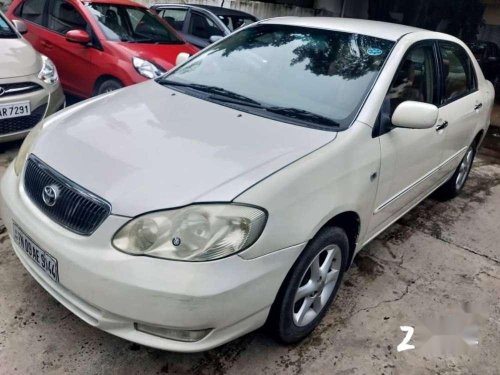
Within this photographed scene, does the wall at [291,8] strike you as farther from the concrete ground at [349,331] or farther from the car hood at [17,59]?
the concrete ground at [349,331]

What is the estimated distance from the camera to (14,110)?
385 centimetres

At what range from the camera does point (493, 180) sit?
5133 mm

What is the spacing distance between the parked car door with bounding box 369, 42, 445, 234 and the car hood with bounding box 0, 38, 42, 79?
323cm

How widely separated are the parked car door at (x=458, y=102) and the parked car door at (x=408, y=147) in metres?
0.18

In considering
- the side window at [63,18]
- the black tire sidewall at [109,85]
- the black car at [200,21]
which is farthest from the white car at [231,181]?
the black car at [200,21]

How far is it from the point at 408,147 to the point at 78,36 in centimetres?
391

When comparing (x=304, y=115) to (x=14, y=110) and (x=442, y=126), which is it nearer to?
(x=442, y=126)

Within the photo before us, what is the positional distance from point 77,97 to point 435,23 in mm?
12406

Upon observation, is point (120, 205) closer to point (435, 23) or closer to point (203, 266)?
point (203, 266)

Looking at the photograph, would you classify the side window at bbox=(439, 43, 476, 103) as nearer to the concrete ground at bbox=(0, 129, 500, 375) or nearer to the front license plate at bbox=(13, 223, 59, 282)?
the concrete ground at bbox=(0, 129, 500, 375)

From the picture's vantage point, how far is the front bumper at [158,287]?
5.58 ft

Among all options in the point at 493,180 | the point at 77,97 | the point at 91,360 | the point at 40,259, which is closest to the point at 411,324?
the point at 91,360

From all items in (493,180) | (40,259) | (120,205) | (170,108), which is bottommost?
(493,180)

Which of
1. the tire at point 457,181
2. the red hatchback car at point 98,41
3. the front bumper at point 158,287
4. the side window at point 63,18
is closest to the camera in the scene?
the front bumper at point 158,287
